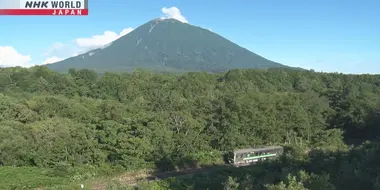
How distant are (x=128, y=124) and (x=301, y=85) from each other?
Answer: 31836 millimetres

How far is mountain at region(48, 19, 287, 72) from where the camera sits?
392ft

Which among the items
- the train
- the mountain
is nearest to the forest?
the train

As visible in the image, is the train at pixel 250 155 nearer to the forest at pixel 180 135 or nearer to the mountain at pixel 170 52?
the forest at pixel 180 135

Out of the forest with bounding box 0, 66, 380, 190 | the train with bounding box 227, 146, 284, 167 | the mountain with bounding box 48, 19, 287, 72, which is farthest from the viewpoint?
the mountain with bounding box 48, 19, 287, 72

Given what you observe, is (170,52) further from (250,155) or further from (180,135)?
(250,155)

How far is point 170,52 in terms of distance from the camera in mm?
130250

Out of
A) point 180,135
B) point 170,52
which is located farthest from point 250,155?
point 170,52

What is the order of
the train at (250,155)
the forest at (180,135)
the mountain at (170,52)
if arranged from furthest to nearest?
the mountain at (170,52) → the train at (250,155) → the forest at (180,135)

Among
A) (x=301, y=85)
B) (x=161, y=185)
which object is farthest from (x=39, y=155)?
(x=301, y=85)

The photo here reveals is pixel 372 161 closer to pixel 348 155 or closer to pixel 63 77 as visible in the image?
pixel 348 155

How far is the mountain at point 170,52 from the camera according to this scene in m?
120

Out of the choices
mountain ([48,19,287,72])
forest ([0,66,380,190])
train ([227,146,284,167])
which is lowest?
train ([227,146,284,167])

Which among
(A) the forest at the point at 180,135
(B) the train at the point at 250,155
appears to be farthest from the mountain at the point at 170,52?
(B) the train at the point at 250,155

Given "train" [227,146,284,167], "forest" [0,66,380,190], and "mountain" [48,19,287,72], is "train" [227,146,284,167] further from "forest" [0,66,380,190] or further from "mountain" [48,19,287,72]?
"mountain" [48,19,287,72]
